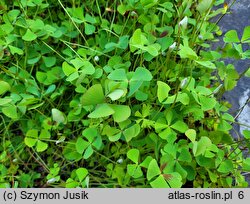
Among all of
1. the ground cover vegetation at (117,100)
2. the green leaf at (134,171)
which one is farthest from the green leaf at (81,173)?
the green leaf at (134,171)

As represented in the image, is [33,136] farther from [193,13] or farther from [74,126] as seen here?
[193,13]

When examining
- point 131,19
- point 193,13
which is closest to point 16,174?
point 131,19

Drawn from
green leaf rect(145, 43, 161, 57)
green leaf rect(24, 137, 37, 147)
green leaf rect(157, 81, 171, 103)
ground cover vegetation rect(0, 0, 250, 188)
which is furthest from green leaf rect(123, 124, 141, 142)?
green leaf rect(24, 137, 37, 147)

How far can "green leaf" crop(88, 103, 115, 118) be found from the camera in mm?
971

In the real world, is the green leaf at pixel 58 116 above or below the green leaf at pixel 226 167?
above

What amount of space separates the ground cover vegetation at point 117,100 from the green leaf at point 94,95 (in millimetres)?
37

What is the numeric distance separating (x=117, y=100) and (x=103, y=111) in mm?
184

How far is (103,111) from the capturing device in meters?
0.99

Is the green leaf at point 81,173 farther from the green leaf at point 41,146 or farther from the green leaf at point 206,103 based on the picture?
the green leaf at point 206,103

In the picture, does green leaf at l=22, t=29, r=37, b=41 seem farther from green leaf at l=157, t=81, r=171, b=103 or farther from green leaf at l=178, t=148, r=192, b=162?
green leaf at l=178, t=148, r=192, b=162

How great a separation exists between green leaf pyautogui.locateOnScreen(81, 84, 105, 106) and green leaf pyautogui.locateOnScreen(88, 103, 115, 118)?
2 cm

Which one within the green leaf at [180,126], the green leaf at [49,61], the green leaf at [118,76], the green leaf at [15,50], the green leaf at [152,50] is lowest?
the green leaf at [180,126]

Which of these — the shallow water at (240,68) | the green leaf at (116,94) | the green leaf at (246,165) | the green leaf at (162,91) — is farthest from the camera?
the shallow water at (240,68)

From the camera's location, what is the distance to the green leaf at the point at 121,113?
1.02 metres
